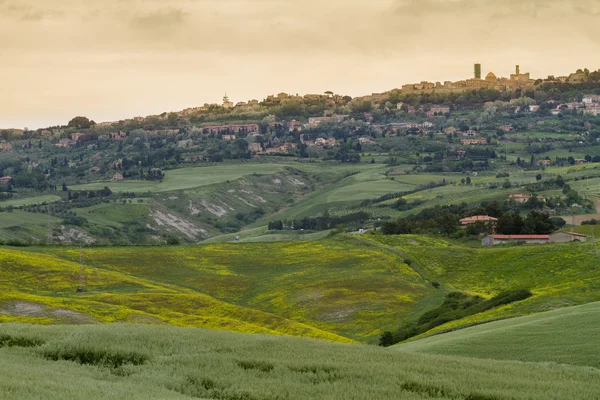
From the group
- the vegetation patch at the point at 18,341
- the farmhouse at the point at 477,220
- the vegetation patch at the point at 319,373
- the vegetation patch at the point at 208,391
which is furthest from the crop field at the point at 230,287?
the vegetation patch at the point at 208,391

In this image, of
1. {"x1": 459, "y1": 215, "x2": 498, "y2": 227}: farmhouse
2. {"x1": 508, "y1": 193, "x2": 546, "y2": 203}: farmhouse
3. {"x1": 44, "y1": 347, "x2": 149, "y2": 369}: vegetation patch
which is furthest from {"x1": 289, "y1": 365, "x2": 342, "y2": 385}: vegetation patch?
{"x1": 508, "y1": 193, "x2": 546, "y2": 203}: farmhouse

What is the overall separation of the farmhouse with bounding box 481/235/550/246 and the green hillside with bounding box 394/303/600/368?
8138 centimetres

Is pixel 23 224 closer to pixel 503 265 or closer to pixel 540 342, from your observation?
pixel 503 265

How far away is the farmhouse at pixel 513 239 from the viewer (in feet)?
396

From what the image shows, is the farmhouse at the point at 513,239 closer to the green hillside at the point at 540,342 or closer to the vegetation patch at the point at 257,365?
the green hillside at the point at 540,342

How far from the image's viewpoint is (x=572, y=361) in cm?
3008

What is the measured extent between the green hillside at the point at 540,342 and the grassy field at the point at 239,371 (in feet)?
16.4

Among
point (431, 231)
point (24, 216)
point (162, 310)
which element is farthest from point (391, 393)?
point (24, 216)

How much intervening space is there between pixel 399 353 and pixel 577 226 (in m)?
112

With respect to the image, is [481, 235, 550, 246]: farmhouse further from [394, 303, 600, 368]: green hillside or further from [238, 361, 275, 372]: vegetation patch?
[238, 361, 275, 372]: vegetation patch

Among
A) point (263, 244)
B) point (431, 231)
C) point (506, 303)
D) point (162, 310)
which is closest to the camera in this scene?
point (506, 303)

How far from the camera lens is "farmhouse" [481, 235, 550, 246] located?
120562 millimetres

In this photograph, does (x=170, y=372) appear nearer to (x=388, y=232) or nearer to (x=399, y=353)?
(x=399, y=353)

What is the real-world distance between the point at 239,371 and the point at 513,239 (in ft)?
333
